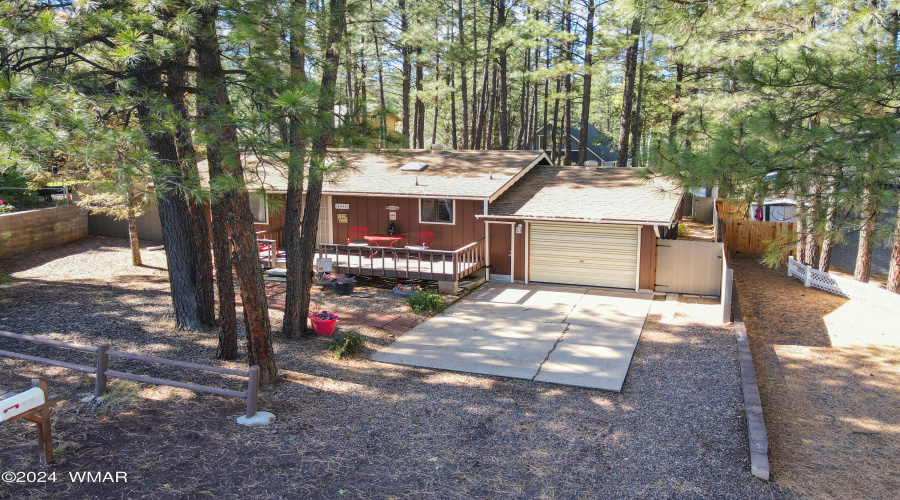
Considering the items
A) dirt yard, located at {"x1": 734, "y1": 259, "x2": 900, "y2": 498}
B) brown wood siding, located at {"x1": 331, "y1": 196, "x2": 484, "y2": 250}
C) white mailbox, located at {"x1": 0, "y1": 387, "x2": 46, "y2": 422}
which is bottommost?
dirt yard, located at {"x1": 734, "y1": 259, "x2": 900, "y2": 498}

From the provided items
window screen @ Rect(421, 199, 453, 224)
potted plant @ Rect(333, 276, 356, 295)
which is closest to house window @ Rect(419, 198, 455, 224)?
window screen @ Rect(421, 199, 453, 224)

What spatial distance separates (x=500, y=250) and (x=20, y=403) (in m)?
12.2

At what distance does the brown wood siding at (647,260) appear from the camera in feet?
48.4

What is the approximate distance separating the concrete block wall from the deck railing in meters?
8.84

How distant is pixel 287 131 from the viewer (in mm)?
7148

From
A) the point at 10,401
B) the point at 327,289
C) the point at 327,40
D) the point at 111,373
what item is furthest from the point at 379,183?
the point at 10,401

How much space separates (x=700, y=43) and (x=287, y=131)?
459 inches

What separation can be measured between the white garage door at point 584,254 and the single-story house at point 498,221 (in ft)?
0.08

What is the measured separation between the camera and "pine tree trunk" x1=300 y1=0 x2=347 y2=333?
684 cm

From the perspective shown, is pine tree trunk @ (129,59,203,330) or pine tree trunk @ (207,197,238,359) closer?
pine tree trunk @ (207,197,238,359)

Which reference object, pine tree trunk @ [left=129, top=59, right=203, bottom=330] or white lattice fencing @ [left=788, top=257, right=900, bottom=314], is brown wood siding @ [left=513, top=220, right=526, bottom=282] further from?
pine tree trunk @ [left=129, top=59, right=203, bottom=330]

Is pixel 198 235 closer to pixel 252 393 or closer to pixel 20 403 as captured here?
pixel 252 393

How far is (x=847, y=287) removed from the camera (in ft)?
47.6

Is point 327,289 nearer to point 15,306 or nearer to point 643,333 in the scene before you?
point 15,306
